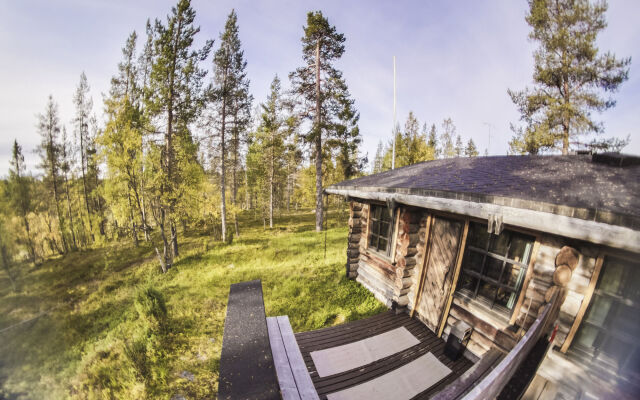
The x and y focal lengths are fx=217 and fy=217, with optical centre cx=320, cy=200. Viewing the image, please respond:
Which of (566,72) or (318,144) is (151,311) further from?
(566,72)

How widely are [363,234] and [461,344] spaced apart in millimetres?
3934

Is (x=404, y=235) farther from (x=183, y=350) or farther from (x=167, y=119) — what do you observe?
(x=167, y=119)

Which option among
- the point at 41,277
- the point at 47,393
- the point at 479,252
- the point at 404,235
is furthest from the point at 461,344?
the point at 41,277

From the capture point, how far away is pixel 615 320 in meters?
2.86

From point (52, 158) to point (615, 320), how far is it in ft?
96.5

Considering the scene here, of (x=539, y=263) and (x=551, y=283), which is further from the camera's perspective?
(x=539, y=263)

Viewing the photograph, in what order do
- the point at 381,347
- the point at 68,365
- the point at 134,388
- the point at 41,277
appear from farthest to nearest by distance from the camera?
the point at 41,277, the point at 68,365, the point at 381,347, the point at 134,388

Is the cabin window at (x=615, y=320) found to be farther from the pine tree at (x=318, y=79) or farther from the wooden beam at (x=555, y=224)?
the pine tree at (x=318, y=79)

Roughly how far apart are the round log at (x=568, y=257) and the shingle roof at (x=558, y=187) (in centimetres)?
88

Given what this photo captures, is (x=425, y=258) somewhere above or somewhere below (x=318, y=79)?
below

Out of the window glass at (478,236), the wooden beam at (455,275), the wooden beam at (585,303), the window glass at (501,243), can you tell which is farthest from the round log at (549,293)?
the wooden beam at (455,275)

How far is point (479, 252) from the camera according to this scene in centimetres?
452

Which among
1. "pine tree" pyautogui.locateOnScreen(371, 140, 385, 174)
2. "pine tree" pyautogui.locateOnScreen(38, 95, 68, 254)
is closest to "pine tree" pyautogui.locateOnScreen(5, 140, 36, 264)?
"pine tree" pyautogui.locateOnScreen(38, 95, 68, 254)

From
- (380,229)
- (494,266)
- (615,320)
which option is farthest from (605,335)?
(380,229)
